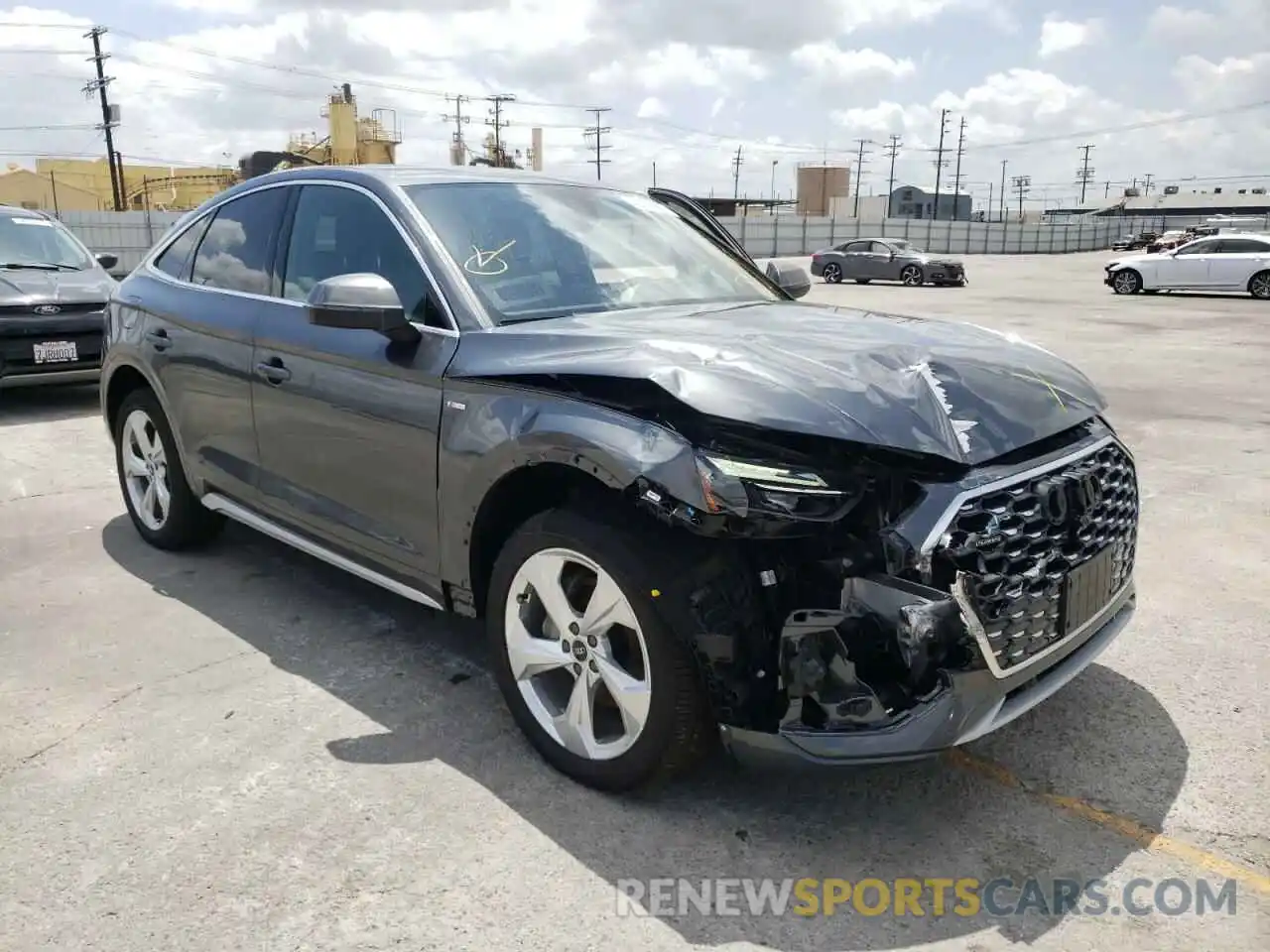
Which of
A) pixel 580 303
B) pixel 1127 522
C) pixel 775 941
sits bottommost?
pixel 775 941

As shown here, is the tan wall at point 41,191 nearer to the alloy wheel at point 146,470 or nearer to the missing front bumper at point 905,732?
the alloy wheel at point 146,470

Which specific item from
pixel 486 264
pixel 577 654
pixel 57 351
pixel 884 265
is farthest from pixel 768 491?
pixel 884 265

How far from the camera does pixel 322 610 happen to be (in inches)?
173

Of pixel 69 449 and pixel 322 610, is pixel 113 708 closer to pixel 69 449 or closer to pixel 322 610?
pixel 322 610

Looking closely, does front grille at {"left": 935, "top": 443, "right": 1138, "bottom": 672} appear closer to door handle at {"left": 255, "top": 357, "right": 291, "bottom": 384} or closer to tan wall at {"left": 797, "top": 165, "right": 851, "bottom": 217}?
door handle at {"left": 255, "top": 357, "right": 291, "bottom": 384}

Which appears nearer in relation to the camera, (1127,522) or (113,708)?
(1127,522)

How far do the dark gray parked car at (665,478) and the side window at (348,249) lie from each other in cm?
1

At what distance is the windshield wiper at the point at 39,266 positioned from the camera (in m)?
9.22

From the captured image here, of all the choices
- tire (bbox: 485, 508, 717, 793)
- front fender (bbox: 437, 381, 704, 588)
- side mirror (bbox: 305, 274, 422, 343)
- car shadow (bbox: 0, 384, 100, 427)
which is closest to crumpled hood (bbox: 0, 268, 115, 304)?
car shadow (bbox: 0, 384, 100, 427)

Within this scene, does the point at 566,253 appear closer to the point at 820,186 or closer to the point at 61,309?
the point at 61,309

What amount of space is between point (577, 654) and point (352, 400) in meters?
1.28

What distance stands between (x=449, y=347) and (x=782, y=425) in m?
1.22

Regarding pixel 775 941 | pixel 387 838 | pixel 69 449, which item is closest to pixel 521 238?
pixel 387 838

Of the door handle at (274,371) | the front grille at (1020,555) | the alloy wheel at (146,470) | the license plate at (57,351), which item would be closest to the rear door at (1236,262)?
the license plate at (57,351)
